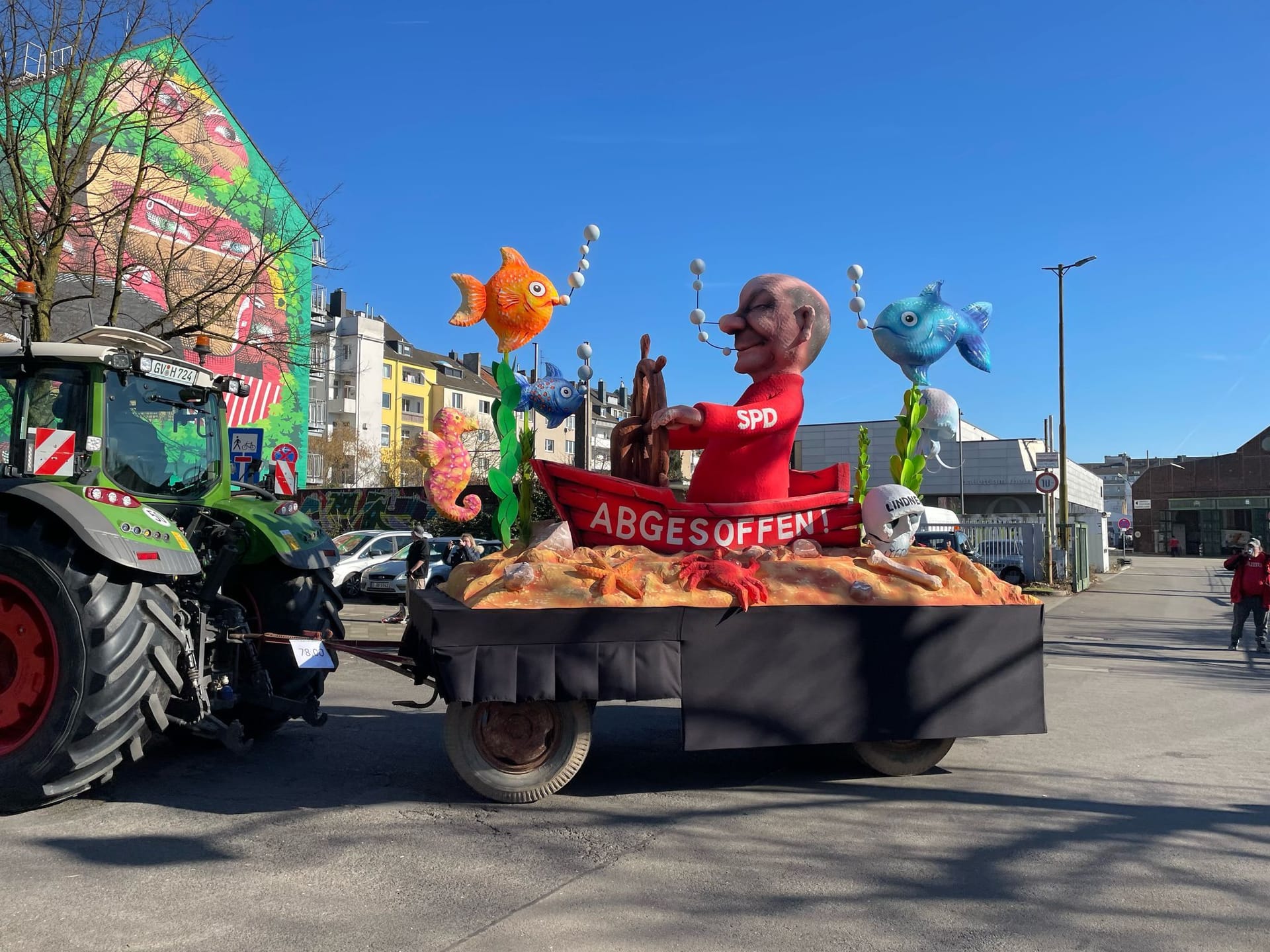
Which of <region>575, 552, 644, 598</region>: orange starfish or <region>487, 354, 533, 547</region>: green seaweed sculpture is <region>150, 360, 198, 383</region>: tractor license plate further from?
<region>487, 354, 533, 547</region>: green seaweed sculpture

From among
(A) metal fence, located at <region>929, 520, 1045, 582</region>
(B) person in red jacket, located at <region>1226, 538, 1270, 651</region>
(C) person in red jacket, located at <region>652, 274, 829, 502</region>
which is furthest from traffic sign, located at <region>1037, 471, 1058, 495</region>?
(C) person in red jacket, located at <region>652, 274, 829, 502</region>

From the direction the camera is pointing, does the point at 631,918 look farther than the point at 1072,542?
No

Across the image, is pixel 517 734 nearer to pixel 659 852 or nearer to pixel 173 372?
pixel 659 852

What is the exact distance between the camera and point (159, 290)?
23.7m

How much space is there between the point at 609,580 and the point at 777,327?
92.6 inches

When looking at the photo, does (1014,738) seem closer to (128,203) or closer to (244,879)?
(244,879)

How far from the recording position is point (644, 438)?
260 inches

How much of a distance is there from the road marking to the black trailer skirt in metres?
6.50

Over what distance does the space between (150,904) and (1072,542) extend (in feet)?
92.3

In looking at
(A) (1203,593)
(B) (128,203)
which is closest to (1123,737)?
(B) (128,203)

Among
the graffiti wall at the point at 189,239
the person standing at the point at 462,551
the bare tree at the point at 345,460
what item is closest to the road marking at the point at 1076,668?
the person standing at the point at 462,551

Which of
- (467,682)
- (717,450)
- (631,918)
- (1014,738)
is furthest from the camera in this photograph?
(1014,738)

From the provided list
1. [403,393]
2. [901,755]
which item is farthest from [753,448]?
[403,393]

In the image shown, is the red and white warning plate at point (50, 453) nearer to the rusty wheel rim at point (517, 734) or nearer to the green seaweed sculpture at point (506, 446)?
the rusty wheel rim at point (517, 734)
